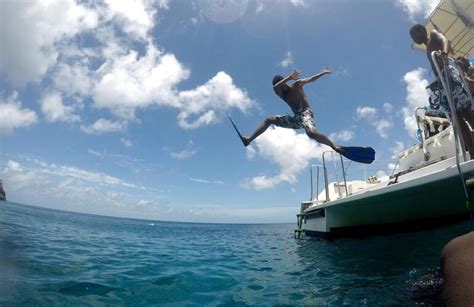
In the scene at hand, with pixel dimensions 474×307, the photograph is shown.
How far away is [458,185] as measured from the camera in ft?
16.2

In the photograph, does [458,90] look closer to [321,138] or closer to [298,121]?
[321,138]

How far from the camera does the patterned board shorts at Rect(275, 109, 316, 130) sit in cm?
612

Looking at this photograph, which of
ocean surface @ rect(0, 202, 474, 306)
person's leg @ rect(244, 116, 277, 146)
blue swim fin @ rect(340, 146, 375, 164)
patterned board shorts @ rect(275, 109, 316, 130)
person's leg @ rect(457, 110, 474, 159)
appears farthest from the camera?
person's leg @ rect(244, 116, 277, 146)

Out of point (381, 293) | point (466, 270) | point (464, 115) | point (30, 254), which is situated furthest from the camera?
point (30, 254)

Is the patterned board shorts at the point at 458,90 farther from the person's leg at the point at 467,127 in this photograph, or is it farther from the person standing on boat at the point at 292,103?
the person standing on boat at the point at 292,103

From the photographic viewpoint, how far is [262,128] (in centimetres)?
646

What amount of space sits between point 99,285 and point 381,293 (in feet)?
13.3

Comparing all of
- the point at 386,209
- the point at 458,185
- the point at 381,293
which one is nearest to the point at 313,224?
the point at 386,209

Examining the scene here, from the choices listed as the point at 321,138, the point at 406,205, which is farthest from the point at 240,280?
the point at 406,205

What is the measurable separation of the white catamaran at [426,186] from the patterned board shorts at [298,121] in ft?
6.01

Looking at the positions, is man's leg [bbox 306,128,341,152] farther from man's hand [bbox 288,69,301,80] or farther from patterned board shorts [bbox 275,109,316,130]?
man's hand [bbox 288,69,301,80]

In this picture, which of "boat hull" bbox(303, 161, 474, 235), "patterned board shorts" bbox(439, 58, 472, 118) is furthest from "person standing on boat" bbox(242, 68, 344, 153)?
"patterned board shorts" bbox(439, 58, 472, 118)

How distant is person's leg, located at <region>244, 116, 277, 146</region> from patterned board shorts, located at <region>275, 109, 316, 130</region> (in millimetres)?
109

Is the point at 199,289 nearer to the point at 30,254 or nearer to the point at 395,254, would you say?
the point at 395,254
